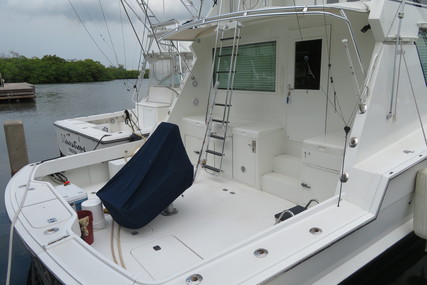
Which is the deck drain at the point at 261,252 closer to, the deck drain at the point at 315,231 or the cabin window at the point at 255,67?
the deck drain at the point at 315,231

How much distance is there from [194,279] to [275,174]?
2053mm

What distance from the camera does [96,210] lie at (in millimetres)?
2562

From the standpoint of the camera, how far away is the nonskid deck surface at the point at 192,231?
7.36 ft

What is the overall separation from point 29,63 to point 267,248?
129 feet

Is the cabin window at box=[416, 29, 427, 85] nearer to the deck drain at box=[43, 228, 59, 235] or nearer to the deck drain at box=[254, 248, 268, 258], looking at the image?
the deck drain at box=[254, 248, 268, 258]

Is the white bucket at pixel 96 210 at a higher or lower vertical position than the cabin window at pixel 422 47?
lower

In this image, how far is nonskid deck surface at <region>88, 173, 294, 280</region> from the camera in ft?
7.36

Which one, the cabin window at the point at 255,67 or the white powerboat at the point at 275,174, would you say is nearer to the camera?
the white powerboat at the point at 275,174

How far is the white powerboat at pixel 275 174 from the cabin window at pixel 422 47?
0.08 ft

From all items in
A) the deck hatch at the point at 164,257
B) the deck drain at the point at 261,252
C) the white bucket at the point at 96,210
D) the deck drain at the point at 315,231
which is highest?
the deck drain at the point at 315,231

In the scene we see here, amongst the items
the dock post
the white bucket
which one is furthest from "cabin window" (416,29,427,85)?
the dock post

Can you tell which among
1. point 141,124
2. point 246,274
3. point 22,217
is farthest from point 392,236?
point 141,124

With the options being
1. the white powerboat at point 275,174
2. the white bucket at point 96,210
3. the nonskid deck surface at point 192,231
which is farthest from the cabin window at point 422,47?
the white bucket at point 96,210

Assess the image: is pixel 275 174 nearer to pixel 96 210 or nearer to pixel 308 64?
pixel 308 64
